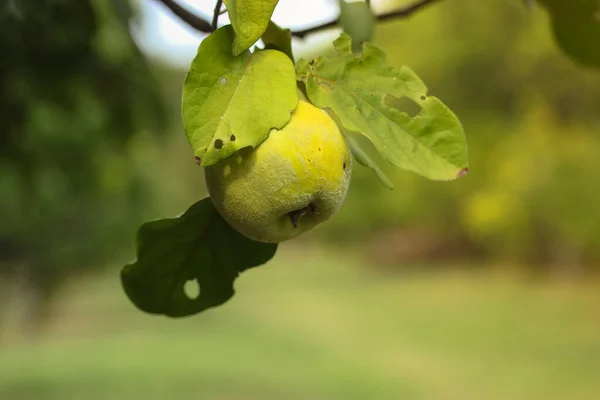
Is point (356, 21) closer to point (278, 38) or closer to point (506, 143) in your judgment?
point (278, 38)

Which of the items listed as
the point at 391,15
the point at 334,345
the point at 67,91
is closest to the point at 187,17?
the point at 391,15

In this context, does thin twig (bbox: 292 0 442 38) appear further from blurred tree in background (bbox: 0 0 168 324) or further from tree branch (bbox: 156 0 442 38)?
blurred tree in background (bbox: 0 0 168 324)

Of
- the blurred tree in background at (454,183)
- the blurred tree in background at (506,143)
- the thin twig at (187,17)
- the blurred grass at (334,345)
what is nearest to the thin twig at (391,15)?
the thin twig at (187,17)

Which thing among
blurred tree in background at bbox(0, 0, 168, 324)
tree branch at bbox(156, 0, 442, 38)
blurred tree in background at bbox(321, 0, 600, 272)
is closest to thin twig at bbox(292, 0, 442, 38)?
tree branch at bbox(156, 0, 442, 38)

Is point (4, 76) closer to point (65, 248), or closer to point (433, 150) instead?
point (433, 150)

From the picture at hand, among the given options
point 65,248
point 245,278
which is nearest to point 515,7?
point 245,278

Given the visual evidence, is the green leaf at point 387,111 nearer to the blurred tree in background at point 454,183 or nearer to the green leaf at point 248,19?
the green leaf at point 248,19
